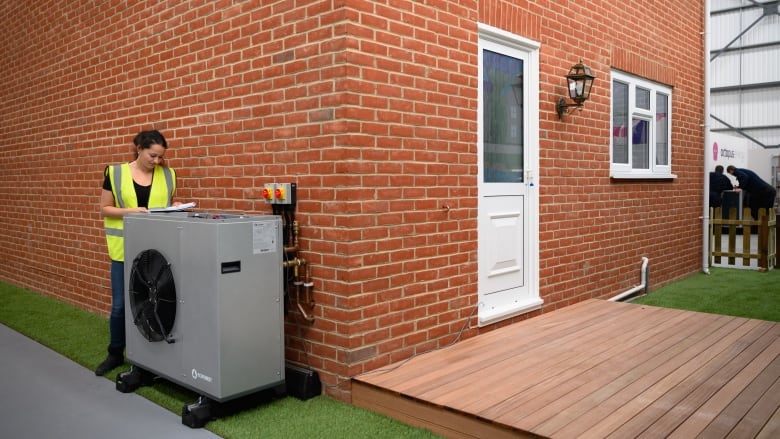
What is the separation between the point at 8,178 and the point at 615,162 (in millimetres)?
7481

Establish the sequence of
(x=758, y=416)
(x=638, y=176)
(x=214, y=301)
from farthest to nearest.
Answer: (x=638, y=176), (x=214, y=301), (x=758, y=416)

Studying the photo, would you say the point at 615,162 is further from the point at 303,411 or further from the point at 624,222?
the point at 303,411

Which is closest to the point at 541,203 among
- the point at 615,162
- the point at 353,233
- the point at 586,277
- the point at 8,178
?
the point at 586,277

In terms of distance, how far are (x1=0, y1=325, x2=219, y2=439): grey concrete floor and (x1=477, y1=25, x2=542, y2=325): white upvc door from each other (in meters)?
2.45

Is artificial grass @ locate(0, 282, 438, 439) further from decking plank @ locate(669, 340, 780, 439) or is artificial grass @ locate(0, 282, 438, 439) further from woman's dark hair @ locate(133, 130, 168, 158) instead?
woman's dark hair @ locate(133, 130, 168, 158)

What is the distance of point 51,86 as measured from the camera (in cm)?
683

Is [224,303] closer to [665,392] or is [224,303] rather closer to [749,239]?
[665,392]

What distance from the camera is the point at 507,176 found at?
17.2 ft

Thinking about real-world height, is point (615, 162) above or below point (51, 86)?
below

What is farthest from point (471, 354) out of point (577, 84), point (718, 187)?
point (718, 187)

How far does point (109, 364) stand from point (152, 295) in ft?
3.13

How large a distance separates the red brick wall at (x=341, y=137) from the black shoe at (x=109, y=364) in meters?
1.28

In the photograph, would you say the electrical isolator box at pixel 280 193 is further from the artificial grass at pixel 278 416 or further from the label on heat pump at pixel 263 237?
the artificial grass at pixel 278 416

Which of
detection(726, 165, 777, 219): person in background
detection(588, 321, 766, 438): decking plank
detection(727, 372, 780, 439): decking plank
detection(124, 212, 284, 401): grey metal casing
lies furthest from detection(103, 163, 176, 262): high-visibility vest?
A: detection(726, 165, 777, 219): person in background
